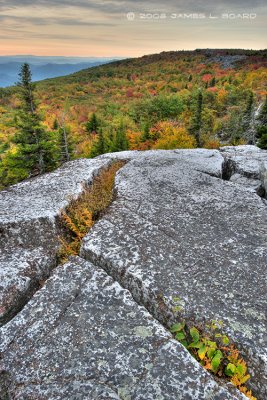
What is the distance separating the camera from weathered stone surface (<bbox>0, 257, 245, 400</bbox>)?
3385mm

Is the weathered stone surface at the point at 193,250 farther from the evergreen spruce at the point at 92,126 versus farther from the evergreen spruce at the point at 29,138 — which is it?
the evergreen spruce at the point at 92,126

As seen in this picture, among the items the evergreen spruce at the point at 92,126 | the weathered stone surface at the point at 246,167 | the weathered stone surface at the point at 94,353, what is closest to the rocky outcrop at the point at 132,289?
the weathered stone surface at the point at 94,353

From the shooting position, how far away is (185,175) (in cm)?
814

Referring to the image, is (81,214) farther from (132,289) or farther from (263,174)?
(263,174)

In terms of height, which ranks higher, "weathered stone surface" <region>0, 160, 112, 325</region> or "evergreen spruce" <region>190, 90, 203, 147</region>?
"weathered stone surface" <region>0, 160, 112, 325</region>

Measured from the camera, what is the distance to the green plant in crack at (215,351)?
11.9 feet

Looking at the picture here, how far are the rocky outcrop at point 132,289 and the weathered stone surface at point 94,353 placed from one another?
1 cm

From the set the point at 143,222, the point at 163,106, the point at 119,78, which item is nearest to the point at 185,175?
the point at 143,222

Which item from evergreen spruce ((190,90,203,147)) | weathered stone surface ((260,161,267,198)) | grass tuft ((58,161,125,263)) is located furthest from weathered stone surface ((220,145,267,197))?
evergreen spruce ((190,90,203,147))

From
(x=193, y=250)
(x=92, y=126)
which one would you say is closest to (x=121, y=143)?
(x=92, y=126)

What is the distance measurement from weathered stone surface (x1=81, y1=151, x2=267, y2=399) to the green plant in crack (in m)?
0.13

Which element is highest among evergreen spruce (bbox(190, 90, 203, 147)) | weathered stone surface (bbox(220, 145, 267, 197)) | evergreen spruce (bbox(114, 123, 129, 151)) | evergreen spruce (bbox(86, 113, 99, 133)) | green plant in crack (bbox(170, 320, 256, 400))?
weathered stone surface (bbox(220, 145, 267, 197))

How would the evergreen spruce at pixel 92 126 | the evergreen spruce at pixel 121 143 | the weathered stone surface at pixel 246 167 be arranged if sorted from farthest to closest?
1. the evergreen spruce at pixel 92 126
2. the evergreen spruce at pixel 121 143
3. the weathered stone surface at pixel 246 167

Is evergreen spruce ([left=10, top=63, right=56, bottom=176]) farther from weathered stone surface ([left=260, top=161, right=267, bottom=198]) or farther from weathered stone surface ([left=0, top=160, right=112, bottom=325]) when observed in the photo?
weathered stone surface ([left=260, top=161, right=267, bottom=198])
